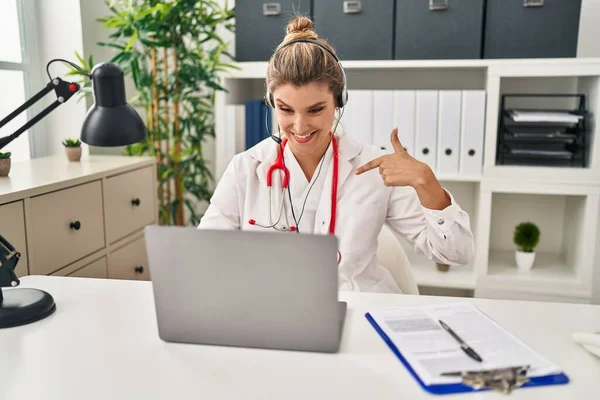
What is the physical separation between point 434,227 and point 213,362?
719 millimetres

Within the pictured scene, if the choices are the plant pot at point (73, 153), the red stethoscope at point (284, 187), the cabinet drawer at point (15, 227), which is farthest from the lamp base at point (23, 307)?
the plant pot at point (73, 153)

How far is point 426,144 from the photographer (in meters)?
2.32

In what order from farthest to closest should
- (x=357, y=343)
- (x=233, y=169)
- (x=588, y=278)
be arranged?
(x=588, y=278) < (x=233, y=169) < (x=357, y=343)

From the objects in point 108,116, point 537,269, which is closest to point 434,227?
point 108,116

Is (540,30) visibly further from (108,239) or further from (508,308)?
(108,239)

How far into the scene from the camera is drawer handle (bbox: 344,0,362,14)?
227cm

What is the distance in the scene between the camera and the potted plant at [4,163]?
5.98 ft

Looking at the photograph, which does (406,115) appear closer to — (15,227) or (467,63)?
(467,63)

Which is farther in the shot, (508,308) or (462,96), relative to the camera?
(462,96)

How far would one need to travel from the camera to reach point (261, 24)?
2408 mm

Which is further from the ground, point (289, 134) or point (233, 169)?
point (289, 134)

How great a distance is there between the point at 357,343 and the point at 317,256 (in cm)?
21

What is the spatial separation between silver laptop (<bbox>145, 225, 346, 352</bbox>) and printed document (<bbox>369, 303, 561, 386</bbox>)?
0.47 feet

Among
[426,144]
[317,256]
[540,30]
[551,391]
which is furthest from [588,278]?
[317,256]
